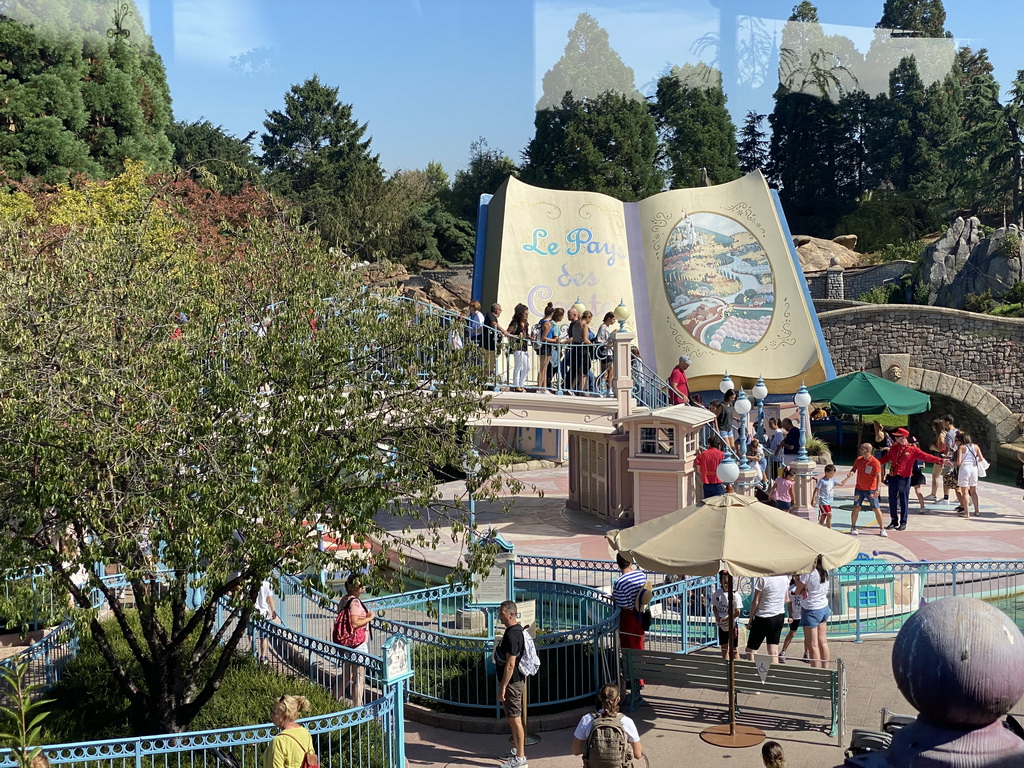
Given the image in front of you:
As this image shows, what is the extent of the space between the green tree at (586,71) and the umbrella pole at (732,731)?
5766cm

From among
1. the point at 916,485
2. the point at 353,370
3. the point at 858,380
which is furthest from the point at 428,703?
the point at 858,380

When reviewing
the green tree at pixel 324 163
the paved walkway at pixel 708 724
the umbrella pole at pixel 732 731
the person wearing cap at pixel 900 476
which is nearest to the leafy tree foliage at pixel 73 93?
the green tree at pixel 324 163

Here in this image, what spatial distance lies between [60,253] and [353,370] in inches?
89.9

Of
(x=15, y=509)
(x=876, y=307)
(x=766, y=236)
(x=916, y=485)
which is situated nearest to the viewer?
(x=15, y=509)

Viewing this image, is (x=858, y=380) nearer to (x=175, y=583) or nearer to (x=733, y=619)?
(x=733, y=619)

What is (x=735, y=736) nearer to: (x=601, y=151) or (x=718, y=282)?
(x=718, y=282)

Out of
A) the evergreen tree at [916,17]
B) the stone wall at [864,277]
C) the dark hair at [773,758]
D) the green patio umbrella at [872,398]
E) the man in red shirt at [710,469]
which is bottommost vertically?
the dark hair at [773,758]

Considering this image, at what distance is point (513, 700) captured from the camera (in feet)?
27.5

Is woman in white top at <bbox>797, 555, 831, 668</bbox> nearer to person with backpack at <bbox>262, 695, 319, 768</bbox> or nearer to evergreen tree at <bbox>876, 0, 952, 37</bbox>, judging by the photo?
person with backpack at <bbox>262, 695, 319, 768</bbox>

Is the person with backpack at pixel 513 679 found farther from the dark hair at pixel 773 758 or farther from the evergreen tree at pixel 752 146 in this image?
the evergreen tree at pixel 752 146

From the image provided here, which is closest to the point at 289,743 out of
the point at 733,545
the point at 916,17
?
the point at 733,545

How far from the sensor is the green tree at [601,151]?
58625mm

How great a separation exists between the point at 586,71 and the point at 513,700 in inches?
2449

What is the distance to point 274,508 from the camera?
24.0 feet
